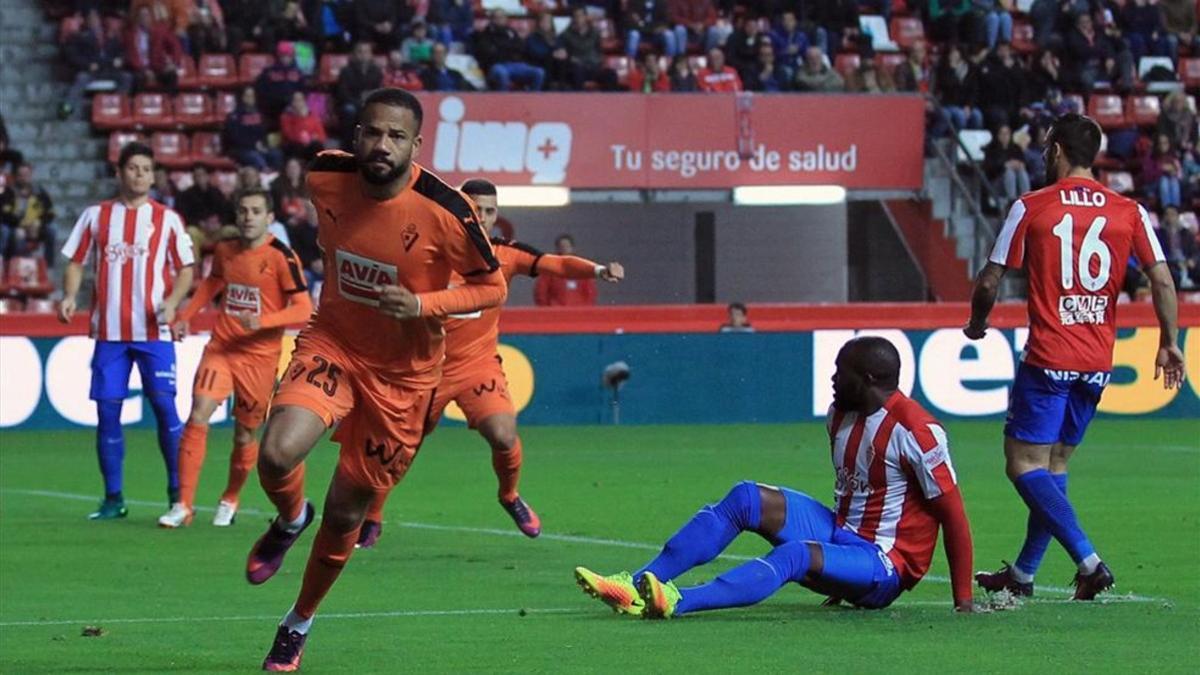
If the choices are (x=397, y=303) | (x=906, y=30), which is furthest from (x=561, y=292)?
(x=397, y=303)

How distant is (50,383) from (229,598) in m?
12.6

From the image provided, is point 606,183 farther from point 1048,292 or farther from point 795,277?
point 1048,292

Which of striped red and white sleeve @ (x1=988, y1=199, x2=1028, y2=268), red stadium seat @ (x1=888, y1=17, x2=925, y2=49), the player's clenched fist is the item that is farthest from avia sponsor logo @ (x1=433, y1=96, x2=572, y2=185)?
the player's clenched fist

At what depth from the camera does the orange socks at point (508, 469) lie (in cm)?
1156

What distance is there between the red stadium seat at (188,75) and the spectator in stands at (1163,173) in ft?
41.8

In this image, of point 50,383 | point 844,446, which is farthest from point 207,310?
point 844,446

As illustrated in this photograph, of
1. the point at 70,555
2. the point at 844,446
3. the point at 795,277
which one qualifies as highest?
the point at 844,446

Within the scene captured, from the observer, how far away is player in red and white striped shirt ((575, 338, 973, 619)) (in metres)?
8.26

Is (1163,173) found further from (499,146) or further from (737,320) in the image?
(499,146)

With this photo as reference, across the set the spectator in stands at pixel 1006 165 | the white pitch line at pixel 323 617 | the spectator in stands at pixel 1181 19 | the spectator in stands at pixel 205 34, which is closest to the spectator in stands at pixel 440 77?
the spectator in stands at pixel 205 34

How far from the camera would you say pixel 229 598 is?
9.65 meters

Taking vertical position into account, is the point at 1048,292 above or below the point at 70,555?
above

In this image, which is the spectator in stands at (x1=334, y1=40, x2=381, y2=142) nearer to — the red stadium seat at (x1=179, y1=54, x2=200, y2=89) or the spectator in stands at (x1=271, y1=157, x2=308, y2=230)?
the spectator in stands at (x1=271, y1=157, x2=308, y2=230)

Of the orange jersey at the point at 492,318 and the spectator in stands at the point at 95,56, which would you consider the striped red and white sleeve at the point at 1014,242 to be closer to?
the orange jersey at the point at 492,318
